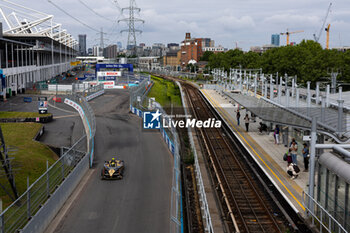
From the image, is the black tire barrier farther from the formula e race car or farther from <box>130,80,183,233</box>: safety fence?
the formula e race car

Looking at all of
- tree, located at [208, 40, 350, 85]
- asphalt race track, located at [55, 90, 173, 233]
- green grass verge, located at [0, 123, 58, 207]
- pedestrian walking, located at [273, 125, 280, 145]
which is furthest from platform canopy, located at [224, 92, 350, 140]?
tree, located at [208, 40, 350, 85]

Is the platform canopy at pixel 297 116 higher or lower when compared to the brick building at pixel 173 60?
lower

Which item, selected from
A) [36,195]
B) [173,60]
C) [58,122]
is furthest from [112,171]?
[173,60]

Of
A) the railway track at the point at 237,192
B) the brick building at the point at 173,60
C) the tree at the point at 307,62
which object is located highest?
the brick building at the point at 173,60

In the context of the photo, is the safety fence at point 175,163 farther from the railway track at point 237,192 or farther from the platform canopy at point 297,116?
the platform canopy at point 297,116

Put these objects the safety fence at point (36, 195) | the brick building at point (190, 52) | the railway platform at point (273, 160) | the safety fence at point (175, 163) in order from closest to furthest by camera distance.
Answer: the safety fence at point (36, 195)
the safety fence at point (175, 163)
the railway platform at point (273, 160)
the brick building at point (190, 52)

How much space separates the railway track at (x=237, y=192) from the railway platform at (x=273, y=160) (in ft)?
2.71

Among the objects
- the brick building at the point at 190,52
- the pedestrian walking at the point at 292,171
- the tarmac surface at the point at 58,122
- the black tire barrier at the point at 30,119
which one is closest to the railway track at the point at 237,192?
the pedestrian walking at the point at 292,171

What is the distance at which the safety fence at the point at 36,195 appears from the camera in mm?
10750

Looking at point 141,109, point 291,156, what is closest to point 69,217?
point 291,156

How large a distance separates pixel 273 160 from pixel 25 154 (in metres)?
13.7

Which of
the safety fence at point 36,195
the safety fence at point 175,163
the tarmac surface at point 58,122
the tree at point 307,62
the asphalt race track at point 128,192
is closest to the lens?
the safety fence at point 36,195

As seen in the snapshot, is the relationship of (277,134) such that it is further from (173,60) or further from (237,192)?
(173,60)

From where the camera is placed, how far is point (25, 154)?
70.8 ft
